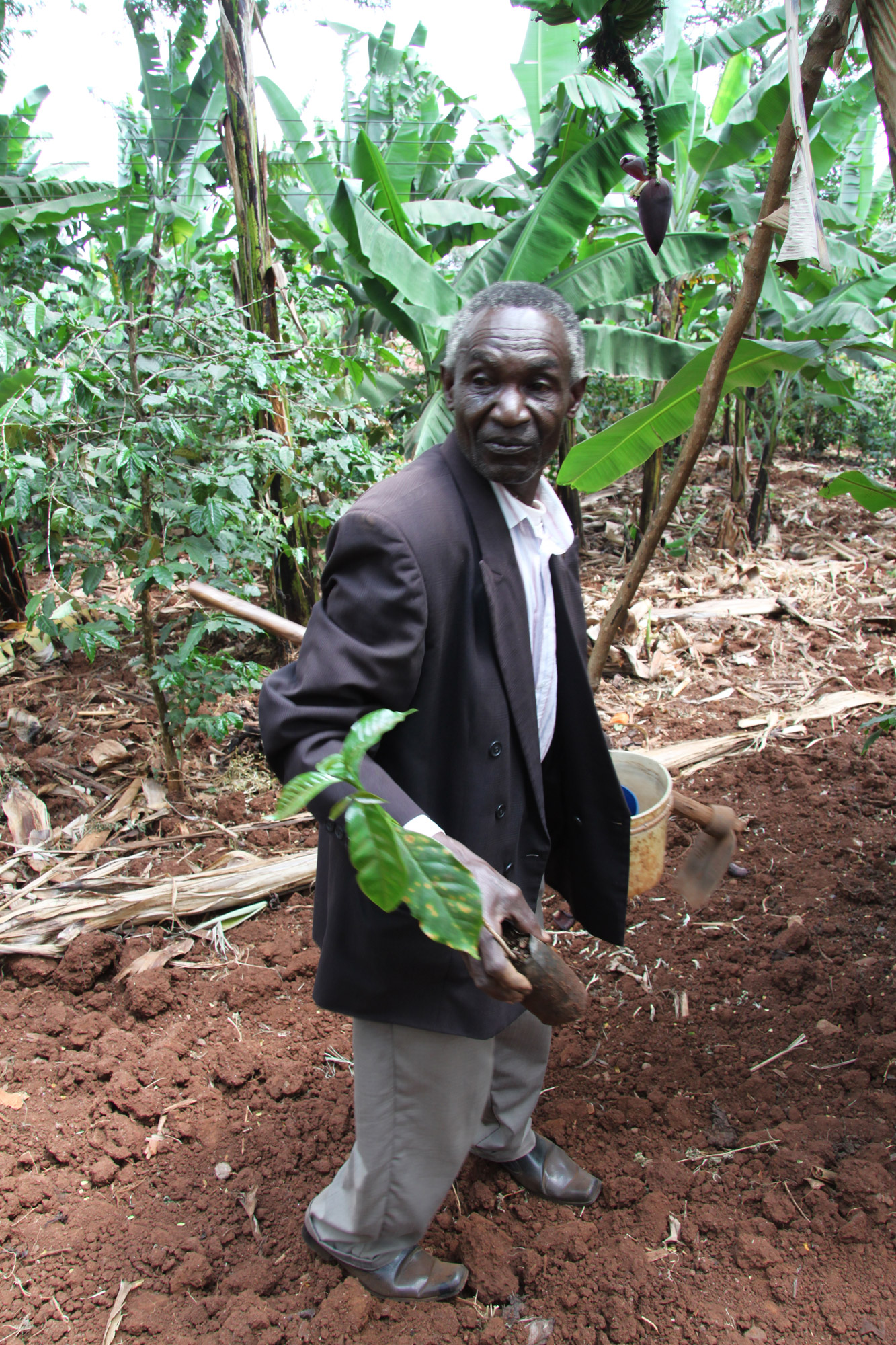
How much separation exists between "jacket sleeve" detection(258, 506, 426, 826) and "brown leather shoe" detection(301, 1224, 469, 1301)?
111cm

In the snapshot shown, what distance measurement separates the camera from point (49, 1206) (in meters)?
1.95

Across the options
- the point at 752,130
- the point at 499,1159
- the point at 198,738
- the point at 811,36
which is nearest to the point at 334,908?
the point at 499,1159

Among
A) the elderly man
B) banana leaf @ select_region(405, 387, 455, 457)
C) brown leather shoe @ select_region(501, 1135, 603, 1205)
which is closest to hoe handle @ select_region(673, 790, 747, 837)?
the elderly man

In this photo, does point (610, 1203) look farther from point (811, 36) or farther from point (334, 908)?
point (811, 36)

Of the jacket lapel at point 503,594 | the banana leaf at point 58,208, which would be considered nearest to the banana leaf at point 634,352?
the banana leaf at point 58,208

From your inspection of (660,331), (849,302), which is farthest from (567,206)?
(660,331)

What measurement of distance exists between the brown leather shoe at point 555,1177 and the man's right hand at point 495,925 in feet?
3.58

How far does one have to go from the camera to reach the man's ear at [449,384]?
4.92ft

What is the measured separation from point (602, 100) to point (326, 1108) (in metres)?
4.52

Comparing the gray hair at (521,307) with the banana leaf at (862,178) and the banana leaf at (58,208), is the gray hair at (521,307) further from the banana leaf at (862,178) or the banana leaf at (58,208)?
the banana leaf at (862,178)

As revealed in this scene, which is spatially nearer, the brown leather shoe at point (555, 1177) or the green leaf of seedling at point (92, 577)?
the brown leather shoe at point (555, 1177)

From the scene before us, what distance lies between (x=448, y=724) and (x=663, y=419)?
2.48 meters

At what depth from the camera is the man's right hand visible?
1130mm

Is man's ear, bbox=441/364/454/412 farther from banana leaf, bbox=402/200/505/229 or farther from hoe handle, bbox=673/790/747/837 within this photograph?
banana leaf, bbox=402/200/505/229
